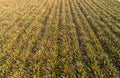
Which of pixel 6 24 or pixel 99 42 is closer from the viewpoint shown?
pixel 99 42

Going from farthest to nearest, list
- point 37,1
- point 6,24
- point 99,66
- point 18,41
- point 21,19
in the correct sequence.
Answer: point 37,1 < point 21,19 < point 6,24 < point 18,41 < point 99,66

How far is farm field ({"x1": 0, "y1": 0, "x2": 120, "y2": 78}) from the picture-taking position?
31.1 feet

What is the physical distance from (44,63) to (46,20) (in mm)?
8434

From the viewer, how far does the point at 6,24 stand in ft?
53.0

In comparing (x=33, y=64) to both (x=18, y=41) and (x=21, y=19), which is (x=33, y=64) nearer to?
(x=18, y=41)

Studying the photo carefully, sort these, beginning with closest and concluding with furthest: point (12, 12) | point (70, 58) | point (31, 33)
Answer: point (70, 58), point (31, 33), point (12, 12)

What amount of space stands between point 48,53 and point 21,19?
25.4 feet

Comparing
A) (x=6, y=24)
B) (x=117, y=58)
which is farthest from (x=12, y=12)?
(x=117, y=58)

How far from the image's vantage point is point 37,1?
2856 cm

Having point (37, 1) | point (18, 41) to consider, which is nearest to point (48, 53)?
point (18, 41)

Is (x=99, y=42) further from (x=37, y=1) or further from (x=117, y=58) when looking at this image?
(x=37, y=1)

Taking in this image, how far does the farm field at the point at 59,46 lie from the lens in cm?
948

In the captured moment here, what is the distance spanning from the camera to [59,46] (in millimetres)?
12281

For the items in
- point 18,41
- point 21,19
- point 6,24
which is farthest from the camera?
point 21,19
